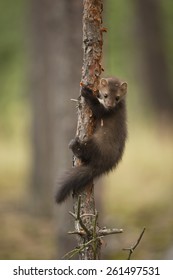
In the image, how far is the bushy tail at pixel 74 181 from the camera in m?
5.42

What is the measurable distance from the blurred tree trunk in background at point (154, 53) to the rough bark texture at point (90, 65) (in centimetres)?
1903

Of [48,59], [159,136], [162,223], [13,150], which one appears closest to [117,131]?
[162,223]

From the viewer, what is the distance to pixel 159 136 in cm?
1864

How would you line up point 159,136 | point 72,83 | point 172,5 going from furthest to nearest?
point 172,5 < point 159,136 < point 72,83

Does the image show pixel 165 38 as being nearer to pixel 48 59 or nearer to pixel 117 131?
pixel 48 59

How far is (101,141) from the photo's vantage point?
5.90m

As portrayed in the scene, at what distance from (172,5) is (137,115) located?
12.7 ft

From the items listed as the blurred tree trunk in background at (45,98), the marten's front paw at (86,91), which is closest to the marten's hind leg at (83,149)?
the marten's front paw at (86,91)

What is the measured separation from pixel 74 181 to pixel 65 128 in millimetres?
5241

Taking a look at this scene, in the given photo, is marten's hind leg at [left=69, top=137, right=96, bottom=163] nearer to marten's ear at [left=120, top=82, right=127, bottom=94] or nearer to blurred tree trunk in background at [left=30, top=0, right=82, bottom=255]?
marten's ear at [left=120, top=82, right=127, bottom=94]

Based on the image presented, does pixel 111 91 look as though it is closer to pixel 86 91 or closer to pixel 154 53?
pixel 86 91

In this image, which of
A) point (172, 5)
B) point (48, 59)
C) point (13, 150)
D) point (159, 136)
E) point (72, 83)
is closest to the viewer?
point (72, 83)

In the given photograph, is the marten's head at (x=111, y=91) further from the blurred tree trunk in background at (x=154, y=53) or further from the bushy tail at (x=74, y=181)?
the blurred tree trunk in background at (x=154, y=53)
